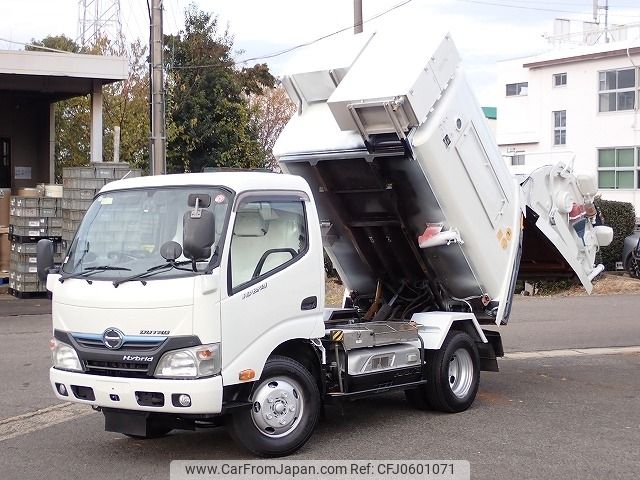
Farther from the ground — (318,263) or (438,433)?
(318,263)

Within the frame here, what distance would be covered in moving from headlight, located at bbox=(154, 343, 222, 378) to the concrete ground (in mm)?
857

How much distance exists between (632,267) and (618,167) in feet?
34.8

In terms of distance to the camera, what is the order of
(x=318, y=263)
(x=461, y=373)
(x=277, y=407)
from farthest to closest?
(x=461, y=373) → (x=318, y=263) → (x=277, y=407)

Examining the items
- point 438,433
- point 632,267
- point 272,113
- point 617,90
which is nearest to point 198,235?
point 438,433

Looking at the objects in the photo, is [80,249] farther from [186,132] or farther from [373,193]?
[186,132]

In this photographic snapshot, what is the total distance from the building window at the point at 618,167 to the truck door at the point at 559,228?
2232cm

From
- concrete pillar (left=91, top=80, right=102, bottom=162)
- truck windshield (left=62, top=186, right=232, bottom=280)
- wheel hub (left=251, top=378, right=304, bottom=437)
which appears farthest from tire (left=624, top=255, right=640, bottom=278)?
truck windshield (left=62, top=186, right=232, bottom=280)

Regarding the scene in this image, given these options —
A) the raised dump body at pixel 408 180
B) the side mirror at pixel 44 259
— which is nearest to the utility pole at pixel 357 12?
the raised dump body at pixel 408 180

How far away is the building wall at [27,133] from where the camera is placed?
2378 centimetres

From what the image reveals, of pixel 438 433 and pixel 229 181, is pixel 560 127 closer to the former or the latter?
pixel 438 433

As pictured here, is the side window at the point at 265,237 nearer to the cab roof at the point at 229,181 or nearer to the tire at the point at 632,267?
the cab roof at the point at 229,181

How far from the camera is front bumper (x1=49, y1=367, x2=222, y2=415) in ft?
21.9

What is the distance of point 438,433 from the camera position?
828 centimetres

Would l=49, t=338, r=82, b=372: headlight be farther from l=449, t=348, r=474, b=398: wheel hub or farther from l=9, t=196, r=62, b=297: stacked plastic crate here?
l=9, t=196, r=62, b=297: stacked plastic crate
